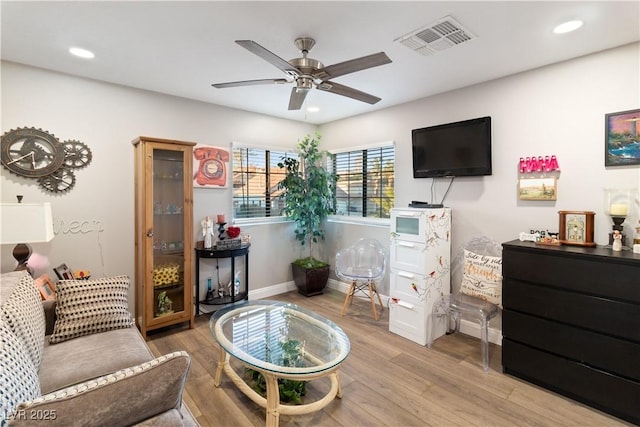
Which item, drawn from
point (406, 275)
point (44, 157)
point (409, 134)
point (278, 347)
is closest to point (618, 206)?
point (406, 275)

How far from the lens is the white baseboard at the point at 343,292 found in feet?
9.95

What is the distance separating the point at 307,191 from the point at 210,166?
1302 mm

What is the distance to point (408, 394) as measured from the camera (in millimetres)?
2250

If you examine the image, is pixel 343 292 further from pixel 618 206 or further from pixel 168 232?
pixel 618 206

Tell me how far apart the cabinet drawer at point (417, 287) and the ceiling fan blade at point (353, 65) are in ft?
6.66

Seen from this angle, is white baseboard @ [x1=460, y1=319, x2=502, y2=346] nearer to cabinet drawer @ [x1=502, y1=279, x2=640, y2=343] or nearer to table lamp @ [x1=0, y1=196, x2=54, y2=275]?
cabinet drawer @ [x1=502, y1=279, x2=640, y2=343]

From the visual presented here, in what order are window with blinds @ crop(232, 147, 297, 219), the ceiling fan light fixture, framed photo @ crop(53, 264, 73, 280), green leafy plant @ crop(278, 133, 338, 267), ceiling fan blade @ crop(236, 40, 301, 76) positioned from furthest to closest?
green leafy plant @ crop(278, 133, 338, 267), window with blinds @ crop(232, 147, 297, 219), framed photo @ crop(53, 264, 73, 280), the ceiling fan light fixture, ceiling fan blade @ crop(236, 40, 301, 76)

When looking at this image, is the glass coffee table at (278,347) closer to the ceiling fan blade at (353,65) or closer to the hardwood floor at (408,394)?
the hardwood floor at (408,394)

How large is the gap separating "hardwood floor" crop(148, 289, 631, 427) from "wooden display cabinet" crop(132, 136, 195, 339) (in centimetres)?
35

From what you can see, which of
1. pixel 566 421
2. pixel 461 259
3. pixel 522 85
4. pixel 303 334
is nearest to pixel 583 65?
pixel 522 85

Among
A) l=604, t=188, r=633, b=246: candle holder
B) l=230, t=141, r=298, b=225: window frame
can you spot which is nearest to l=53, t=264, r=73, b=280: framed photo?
l=230, t=141, r=298, b=225: window frame

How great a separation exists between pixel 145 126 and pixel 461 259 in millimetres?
3737

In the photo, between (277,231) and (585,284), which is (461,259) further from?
(277,231)

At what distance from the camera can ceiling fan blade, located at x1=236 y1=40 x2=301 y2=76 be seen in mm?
1638
